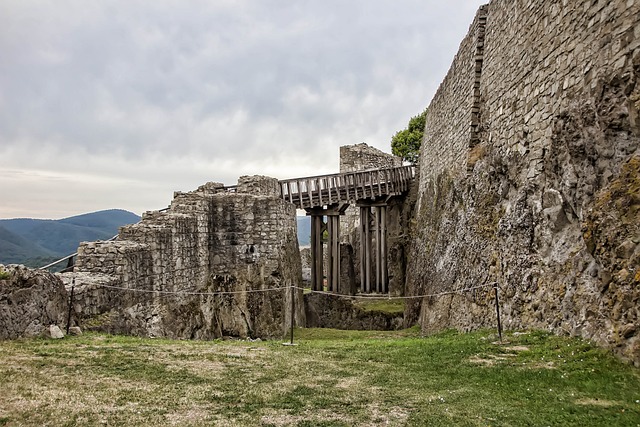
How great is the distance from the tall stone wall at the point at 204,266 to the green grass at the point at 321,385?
291 cm

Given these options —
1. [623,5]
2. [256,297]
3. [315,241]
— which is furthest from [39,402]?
[315,241]

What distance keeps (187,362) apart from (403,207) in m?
19.0

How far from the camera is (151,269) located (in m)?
12.2

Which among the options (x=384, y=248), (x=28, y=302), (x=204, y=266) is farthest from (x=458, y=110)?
(x=28, y=302)

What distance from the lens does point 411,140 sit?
129 feet

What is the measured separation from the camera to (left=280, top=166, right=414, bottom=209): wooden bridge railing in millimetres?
20469

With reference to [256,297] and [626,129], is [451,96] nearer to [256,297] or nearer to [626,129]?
[256,297]

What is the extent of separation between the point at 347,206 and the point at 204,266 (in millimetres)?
9022

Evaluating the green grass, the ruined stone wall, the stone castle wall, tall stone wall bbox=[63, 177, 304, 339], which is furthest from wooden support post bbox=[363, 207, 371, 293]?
the green grass

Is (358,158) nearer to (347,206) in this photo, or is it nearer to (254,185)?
(347,206)

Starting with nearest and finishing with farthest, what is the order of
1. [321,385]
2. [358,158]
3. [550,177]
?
1. [321,385]
2. [550,177]
3. [358,158]

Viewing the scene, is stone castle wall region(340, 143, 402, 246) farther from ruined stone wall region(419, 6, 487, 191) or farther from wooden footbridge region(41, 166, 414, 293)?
ruined stone wall region(419, 6, 487, 191)

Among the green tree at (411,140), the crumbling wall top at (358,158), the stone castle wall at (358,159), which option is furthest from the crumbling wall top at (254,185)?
the green tree at (411,140)

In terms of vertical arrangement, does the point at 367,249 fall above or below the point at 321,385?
above
